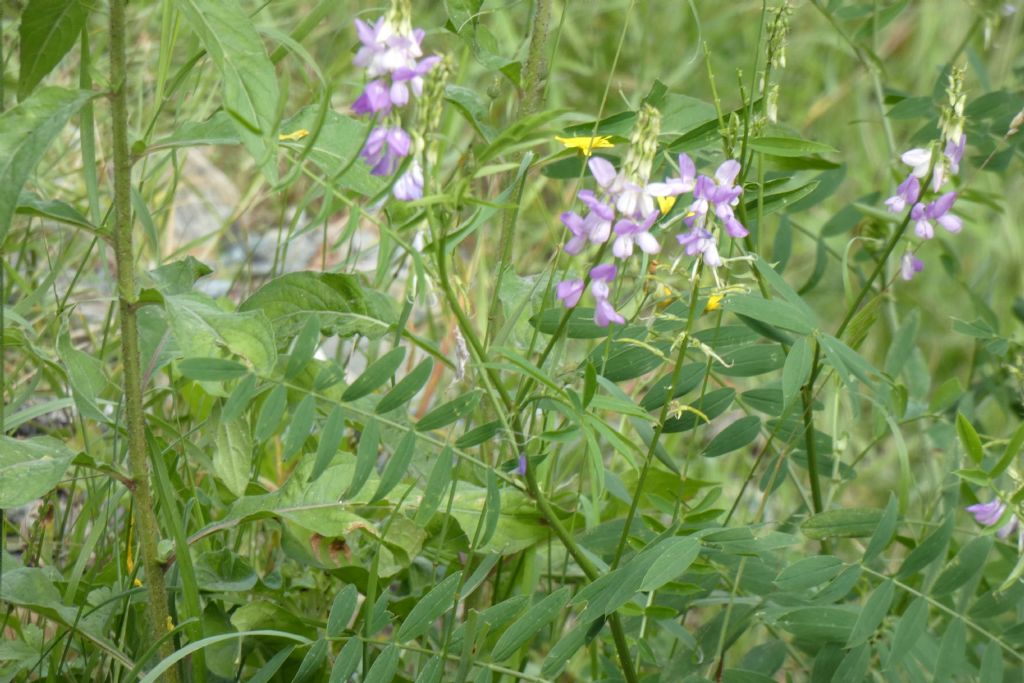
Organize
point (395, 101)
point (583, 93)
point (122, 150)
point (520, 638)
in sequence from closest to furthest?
1. point (395, 101)
2. point (122, 150)
3. point (520, 638)
4. point (583, 93)

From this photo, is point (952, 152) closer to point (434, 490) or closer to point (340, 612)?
point (434, 490)

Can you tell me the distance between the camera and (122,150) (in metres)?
1.17

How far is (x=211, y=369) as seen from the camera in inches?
43.3

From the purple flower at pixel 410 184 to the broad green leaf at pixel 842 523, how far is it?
691 mm

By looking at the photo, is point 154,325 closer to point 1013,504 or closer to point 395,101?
point 395,101

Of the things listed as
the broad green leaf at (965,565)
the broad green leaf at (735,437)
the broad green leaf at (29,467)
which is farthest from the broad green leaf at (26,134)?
the broad green leaf at (965,565)

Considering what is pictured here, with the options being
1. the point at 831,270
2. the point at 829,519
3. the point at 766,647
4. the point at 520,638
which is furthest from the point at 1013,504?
the point at 831,270

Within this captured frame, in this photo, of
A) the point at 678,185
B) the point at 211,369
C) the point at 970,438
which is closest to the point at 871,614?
the point at 970,438

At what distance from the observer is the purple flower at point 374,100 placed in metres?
1.03

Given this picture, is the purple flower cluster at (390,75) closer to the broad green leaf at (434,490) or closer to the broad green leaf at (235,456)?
the broad green leaf at (434,490)

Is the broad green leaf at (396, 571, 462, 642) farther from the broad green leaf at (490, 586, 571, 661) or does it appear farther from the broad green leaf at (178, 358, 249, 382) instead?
the broad green leaf at (178, 358, 249, 382)

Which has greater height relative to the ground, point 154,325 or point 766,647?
point 154,325

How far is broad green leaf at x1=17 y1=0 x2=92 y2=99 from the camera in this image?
1.21m

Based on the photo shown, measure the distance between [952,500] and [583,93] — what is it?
2.44 m
